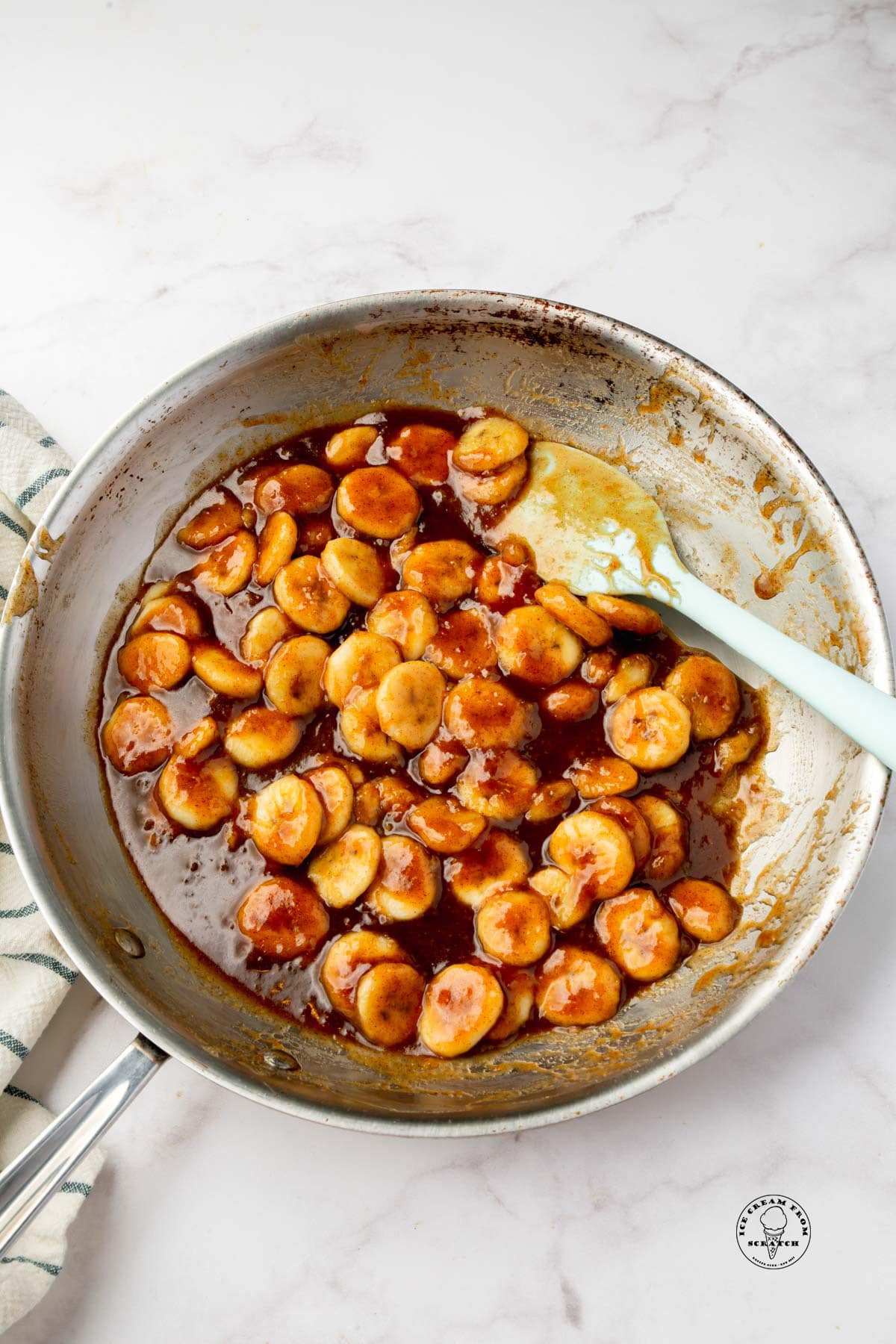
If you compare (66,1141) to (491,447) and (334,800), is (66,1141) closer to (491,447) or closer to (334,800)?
(334,800)

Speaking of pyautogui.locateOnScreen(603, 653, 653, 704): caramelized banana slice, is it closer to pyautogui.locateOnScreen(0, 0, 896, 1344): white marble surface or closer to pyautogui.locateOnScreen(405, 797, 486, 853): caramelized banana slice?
pyautogui.locateOnScreen(405, 797, 486, 853): caramelized banana slice

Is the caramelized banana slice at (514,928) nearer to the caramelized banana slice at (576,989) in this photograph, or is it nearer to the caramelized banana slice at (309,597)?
the caramelized banana slice at (576,989)

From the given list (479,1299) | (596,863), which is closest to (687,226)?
(596,863)

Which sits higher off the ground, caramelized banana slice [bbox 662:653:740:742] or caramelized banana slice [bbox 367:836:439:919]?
caramelized banana slice [bbox 662:653:740:742]

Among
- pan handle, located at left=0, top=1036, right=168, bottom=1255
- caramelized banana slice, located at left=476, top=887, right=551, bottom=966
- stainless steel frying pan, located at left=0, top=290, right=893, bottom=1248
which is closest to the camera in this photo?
pan handle, located at left=0, top=1036, right=168, bottom=1255

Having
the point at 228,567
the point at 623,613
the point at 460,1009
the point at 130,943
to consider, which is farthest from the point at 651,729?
the point at 130,943

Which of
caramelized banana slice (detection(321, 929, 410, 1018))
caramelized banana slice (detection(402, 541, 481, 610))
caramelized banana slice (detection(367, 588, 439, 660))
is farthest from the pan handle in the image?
caramelized banana slice (detection(402, 541, 481, 610))
